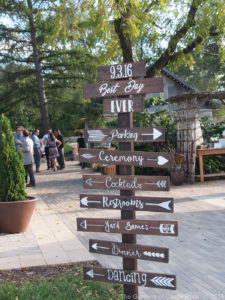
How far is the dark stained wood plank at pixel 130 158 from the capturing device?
3661mm

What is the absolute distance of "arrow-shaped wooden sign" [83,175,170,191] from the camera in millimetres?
3652

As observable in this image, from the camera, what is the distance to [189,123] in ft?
40.2

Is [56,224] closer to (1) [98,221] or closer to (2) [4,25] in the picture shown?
(1) [98,221]

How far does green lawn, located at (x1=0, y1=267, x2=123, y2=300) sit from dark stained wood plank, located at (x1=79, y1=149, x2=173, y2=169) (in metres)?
1.38

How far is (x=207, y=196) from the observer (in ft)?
32.8

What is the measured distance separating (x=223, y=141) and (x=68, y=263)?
890 cm

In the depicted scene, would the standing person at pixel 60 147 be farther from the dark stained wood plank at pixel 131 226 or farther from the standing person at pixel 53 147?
the dark stained wood plank at pixel 131 226

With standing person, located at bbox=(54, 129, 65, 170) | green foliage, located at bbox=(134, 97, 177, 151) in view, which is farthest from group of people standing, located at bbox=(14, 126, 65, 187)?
green foliage, located at bbox=(134, 97, 177, 151)

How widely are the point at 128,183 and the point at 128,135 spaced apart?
46cm

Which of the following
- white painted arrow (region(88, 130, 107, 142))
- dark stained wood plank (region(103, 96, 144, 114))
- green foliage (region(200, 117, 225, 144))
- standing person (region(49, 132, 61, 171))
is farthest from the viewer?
standing person (region(49, 132, 61, 171))

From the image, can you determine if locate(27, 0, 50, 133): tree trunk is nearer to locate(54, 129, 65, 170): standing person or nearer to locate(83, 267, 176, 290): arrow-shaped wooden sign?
locate(54, 129, 65, 170): standing person

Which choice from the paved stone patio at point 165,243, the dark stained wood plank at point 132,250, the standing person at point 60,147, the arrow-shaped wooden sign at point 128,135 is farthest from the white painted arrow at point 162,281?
the standing person at point 60,147

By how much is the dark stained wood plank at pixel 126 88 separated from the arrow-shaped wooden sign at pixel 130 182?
0.81 m

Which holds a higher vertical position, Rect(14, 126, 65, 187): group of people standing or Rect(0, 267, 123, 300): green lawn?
Rect(14, 126, 65, 187): group of people standing
